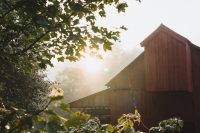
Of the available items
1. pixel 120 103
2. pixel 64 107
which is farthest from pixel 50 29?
pixel 120 103

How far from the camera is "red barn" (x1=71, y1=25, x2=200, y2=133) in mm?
16094

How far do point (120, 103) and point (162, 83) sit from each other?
3.28 m

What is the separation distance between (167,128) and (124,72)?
52.3 feet

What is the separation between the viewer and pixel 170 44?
654 inches

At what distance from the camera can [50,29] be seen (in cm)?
268

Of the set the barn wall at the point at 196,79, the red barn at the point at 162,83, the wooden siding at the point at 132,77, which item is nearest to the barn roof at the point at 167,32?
the red barn at the point at 162,83

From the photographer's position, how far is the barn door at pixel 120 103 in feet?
60.8

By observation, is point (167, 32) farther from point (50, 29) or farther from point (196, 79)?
point (50, 29)

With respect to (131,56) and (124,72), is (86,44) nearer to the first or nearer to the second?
(124,72)

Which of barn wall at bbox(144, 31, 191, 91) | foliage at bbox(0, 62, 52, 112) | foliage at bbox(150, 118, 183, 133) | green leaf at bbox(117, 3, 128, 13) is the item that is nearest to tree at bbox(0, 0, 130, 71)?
green leaf at bbox(117, 3, 128, 13)

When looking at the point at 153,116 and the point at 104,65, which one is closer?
the point at 153,116

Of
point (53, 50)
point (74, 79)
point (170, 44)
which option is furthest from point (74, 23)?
point (74, 79)

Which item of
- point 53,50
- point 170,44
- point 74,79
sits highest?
point 74,79

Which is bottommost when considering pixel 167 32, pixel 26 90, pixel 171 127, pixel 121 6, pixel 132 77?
pixel 171 127
